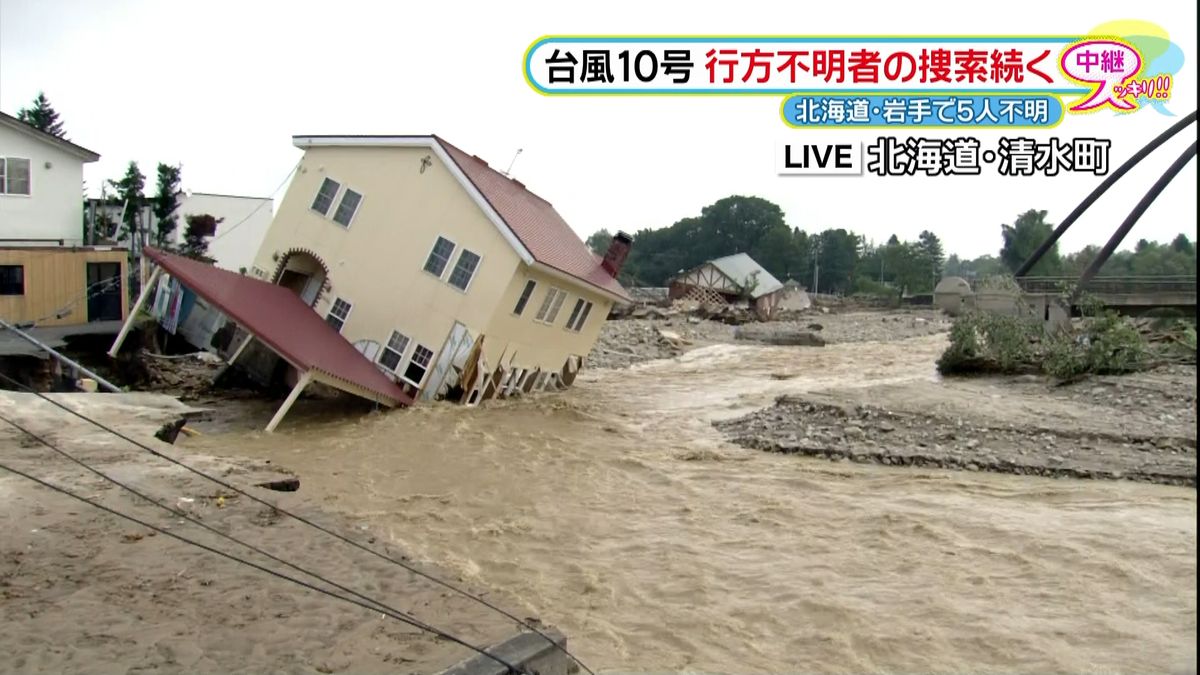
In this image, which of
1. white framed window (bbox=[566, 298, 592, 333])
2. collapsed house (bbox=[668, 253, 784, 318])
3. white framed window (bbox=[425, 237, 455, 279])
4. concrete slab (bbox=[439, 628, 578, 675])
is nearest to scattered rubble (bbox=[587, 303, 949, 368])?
collapsed house (bbox=[668, 253, 784, 318])

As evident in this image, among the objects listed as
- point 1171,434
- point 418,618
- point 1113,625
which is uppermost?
point 1171,434

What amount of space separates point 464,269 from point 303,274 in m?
4.53

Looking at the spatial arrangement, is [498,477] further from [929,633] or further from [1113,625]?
[1113,625]

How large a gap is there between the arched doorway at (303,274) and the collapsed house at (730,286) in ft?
136

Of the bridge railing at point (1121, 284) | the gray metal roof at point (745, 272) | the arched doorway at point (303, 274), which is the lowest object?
the arched doorway at point (303, 274)

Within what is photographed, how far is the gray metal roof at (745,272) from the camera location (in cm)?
6306

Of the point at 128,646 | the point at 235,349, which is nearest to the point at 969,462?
the point at 128,646

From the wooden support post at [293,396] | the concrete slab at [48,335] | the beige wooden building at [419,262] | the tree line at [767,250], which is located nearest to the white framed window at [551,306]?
the beige wooden building at [419,262]

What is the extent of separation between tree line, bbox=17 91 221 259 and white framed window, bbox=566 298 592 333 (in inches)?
654

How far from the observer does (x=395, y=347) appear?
19234mm

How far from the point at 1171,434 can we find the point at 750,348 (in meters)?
24.9

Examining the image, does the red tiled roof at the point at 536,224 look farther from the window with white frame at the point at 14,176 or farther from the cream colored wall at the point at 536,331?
the window with white frame at the point at 14,176

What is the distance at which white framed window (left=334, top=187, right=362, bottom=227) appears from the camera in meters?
19.9

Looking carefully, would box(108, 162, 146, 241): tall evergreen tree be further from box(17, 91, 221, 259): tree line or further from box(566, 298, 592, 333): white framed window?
box(566, 298, 592, 333): white framed window
